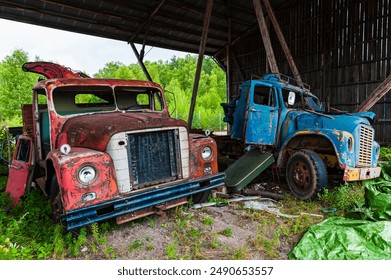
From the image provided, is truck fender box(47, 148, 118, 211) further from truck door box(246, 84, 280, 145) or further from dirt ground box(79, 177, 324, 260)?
truck door box(246, 84, 280, 145)

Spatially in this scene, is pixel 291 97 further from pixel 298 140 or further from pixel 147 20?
pixel 147 20

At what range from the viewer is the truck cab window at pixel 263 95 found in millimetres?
5522

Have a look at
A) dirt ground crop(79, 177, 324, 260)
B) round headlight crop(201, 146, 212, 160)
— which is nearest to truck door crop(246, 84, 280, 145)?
dirt ground crop(79, 177, 324, 260)

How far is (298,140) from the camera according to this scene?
16.4 ft

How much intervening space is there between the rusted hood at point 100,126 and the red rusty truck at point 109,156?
0.01 metres

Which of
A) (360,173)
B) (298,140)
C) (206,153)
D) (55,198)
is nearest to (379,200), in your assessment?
(360,173)

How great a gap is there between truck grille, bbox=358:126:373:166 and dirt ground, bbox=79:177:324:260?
136 cm

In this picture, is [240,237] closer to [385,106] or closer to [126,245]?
[126,245]

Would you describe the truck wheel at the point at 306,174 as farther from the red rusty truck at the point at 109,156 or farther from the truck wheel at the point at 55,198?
the truck wheel at the point at 55,198

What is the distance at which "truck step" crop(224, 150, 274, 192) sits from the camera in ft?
15.2

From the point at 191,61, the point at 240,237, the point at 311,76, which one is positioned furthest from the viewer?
the point at 191,61

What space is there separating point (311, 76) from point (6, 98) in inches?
856

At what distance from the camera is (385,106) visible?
10023mm
